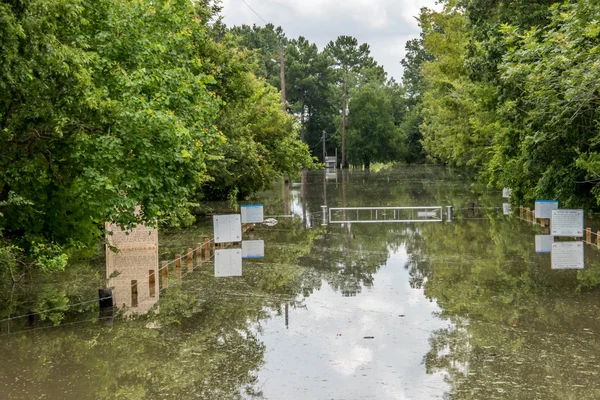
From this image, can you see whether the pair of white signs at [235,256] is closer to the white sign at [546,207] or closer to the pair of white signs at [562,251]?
the pair of white signs at [562,251]

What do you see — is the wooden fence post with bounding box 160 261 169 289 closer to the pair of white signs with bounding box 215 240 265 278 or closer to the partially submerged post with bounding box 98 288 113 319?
the pair of white signs with bounding box 215 240 265 278

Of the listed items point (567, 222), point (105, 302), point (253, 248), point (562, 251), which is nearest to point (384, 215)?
point (567, 222)

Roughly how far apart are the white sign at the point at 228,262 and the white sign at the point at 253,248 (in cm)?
25


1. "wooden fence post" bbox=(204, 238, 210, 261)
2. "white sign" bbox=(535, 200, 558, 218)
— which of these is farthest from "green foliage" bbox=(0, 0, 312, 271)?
"white sign" bbox=(535, 200, 558, 218)

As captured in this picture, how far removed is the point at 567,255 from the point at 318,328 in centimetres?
1091

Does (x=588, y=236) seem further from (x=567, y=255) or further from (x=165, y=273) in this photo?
(x=165, y=273)

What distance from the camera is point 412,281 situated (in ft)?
58.2

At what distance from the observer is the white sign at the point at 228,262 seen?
1906 centimetres

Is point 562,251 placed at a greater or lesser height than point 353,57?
lesser

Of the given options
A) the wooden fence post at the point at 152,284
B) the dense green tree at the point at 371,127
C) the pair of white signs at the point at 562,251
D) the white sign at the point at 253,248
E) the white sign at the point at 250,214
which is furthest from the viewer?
the dense green tree at the point at 371,127

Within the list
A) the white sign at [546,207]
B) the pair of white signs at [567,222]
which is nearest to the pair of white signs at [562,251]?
the pair of white signs at [567,222]

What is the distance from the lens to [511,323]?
43.0 feet

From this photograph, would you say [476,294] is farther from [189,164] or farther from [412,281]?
[189,164]

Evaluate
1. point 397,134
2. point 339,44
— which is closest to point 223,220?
point 397,134
